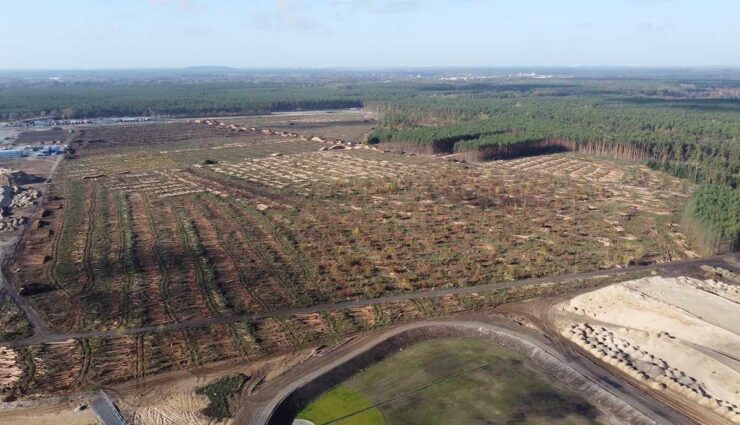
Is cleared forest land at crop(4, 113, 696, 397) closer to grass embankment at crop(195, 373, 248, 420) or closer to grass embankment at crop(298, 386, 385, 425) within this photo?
grass embankment at crop(195, 373, 248, 420)

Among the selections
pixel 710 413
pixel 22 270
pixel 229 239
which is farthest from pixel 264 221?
pixel 710 413

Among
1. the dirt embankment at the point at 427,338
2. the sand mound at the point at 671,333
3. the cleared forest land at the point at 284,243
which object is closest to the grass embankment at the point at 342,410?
the dirt embankment at the point at 427,338

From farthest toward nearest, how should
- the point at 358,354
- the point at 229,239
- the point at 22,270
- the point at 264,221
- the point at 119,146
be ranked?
the point at 119,146 < the point at 264,221 < the point at 229,239 < the point at 22,270 < the point at 358,354

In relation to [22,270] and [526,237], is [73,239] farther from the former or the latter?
[526,237]

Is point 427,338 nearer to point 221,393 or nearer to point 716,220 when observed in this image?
point 221,393

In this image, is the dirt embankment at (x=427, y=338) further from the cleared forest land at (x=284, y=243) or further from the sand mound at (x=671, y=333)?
the cleared forest land at (x=284, y=243)

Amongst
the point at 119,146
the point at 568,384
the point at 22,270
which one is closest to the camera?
the point at 568,384
